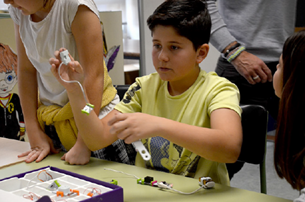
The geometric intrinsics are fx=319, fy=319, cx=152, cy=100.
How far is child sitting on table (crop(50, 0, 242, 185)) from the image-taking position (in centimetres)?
90

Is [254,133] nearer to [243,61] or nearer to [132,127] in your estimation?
[243,61]

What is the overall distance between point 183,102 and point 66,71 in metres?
0.39

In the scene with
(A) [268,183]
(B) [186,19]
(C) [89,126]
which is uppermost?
(B) [186,19]

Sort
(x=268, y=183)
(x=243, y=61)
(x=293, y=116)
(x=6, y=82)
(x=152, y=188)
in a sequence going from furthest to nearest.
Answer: (x=268, y=183) < (x=6, y=82) < (x=243, y=61) < (x=152, y=188) < (x=293, y=116)

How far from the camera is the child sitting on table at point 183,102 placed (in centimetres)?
90

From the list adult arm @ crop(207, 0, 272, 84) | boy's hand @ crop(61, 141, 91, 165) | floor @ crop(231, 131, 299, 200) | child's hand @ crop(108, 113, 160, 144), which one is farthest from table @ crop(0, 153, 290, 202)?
floor @ crop(231, 131, 299, 200)

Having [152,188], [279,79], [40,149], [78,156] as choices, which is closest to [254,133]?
[279,79]

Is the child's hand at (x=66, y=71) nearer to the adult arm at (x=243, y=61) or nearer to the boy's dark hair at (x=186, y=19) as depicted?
the boy's dark hair at (x=186, y=19)

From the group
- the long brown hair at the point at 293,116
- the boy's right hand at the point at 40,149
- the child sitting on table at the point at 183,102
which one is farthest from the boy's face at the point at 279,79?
the boy's right hand at the point at 40,149

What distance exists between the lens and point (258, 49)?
1296 mm

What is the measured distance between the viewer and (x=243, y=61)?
122 centimetres

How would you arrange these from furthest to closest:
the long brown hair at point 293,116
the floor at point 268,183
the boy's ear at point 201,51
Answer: the floor at point 268,183 < the boy's ear at point 201,51 < the long brown hair at point 293,116

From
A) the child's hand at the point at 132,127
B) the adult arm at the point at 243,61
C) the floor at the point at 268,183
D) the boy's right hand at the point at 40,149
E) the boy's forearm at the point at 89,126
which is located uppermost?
the adult arm at the point at 243,61

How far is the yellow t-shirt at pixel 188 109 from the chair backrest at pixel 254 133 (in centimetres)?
12
